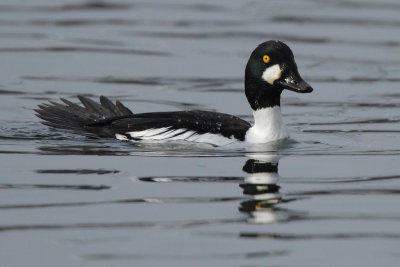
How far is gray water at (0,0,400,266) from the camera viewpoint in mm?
7973

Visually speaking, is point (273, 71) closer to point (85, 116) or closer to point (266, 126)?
point (266, 126)

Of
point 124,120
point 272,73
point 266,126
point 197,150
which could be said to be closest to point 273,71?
point 272,73

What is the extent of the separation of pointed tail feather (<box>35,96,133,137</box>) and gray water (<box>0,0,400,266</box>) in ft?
0.56

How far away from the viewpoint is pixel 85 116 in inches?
495

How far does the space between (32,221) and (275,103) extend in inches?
166

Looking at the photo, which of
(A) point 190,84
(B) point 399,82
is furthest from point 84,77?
(B) point 399,82

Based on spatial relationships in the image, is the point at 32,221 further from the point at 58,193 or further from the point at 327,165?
the point at 327,165

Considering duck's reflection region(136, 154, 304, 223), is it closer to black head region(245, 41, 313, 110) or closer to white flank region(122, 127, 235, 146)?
white flank region(122, 127, 235, 146)

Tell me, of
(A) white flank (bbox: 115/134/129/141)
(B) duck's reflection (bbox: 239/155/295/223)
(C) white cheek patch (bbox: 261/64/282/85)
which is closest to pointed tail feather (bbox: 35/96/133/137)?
(A) white flank (bbox: 115/134/129/141)

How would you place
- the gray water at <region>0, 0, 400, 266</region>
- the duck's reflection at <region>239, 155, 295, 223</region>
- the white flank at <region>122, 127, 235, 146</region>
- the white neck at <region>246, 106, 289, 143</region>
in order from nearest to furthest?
the gray water at <region>0, 0, 400, 266</region> < the duck's reflection at <region>239, 155, 295, 223</region> < the white flank at <region>122, 127, 235, 146</region> < the white neck at <region>246, 106, 289, 143</region>

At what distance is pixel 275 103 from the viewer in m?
12.0

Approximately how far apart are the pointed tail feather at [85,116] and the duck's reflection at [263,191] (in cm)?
183

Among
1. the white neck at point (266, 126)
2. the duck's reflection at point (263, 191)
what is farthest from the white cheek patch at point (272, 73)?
the duck's reflection at point (263, 191)

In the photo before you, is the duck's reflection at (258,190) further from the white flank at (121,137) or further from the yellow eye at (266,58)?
the white flank at (121,137)
